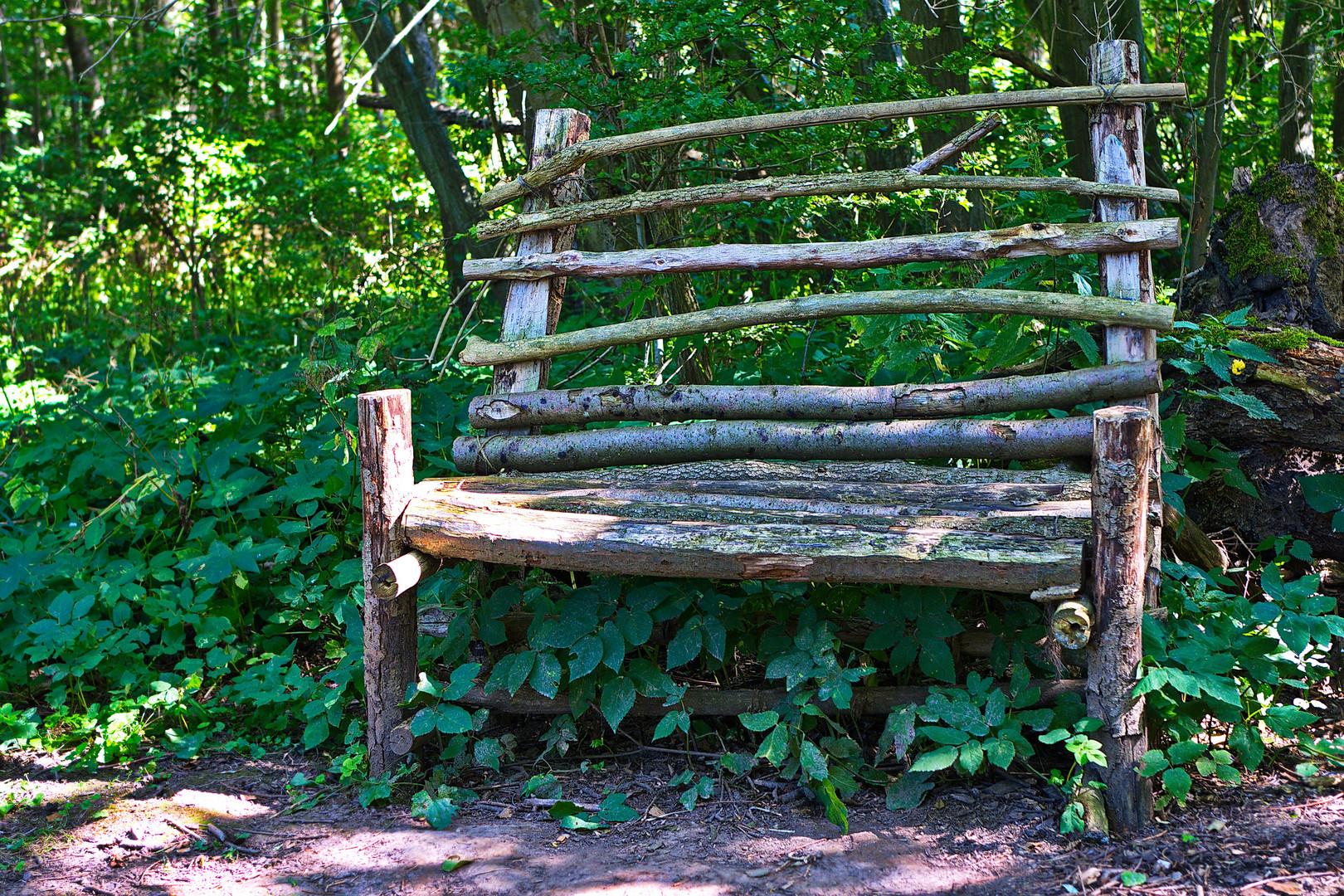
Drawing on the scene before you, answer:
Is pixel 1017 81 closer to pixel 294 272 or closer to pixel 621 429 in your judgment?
pixel 621 429

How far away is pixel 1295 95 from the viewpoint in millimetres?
5418

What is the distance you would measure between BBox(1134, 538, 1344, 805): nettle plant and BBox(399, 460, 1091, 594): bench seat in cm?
41

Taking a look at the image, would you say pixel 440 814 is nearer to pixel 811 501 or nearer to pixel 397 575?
pixel 397 575

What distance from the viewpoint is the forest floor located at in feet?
6.98

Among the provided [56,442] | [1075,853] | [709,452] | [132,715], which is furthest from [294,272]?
[1075,853]

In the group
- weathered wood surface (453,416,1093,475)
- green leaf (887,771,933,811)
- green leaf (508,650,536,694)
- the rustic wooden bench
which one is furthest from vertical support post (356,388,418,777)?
green leaf (887,771,933,811)

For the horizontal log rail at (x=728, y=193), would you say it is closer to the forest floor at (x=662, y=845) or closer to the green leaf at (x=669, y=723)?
the green leaf at (x=669, y=723)

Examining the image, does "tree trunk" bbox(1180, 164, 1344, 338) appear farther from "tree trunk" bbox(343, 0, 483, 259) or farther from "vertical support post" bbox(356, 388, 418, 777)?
"tree trunk" bbox(343, 0, 483, 259)

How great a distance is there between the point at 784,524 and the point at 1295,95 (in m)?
4.87

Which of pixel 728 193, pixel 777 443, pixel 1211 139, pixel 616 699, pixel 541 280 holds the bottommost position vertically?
pixel 616 699

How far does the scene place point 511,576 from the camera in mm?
3250

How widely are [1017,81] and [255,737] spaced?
18.8ft

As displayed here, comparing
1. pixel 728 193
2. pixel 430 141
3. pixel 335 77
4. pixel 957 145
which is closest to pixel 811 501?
pixel 728 193

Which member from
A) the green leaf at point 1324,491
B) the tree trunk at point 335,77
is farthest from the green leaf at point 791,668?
the tree trunk at point 335,77
